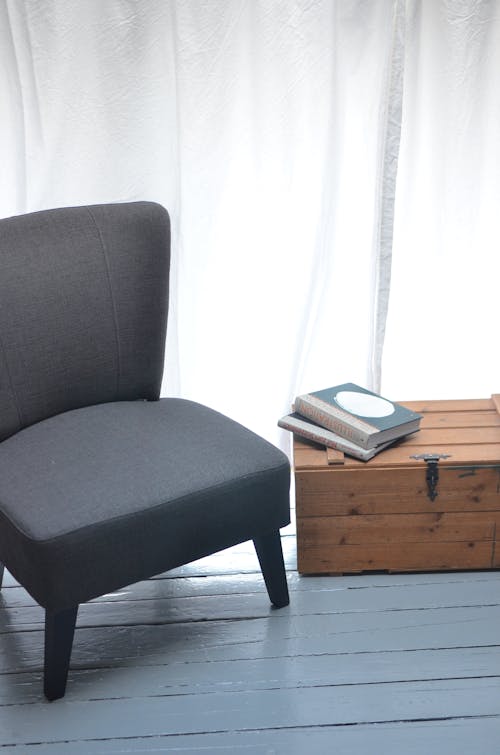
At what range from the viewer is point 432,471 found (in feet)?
6.82

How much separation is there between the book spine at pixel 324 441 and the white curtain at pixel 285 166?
0.38 meters

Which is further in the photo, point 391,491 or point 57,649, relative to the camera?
point 391,491

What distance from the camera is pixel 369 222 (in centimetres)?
247

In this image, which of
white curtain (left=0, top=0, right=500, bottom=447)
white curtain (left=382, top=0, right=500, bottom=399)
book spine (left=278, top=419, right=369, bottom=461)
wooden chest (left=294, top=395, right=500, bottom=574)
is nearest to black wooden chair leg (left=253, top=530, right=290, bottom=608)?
wooden chest (left=294, top=395, right=500, bottom=574)

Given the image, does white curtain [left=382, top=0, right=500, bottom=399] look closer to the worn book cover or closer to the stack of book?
the stack of book

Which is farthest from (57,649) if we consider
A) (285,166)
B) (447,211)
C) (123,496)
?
(447,211)

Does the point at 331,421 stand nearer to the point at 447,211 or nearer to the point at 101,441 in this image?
the point at 101,441

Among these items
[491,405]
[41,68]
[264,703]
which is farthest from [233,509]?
[41,68]

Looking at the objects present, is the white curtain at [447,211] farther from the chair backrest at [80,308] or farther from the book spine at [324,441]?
the chair backrest at [80,308]

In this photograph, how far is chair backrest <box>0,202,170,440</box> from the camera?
200cm

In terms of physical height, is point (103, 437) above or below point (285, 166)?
below

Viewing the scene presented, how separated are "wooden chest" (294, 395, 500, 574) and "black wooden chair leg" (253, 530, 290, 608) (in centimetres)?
13

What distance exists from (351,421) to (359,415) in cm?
4

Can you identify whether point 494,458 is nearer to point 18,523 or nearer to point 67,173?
point 18,523
